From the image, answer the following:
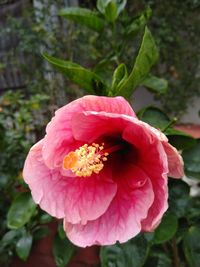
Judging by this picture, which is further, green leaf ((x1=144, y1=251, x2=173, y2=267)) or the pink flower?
green leaf ((x1=144, y1=251, x2=173, y2=267))

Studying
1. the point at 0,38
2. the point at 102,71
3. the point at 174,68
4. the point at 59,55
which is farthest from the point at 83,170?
the point at 174,68

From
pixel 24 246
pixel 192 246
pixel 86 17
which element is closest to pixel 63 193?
pixel 192 246

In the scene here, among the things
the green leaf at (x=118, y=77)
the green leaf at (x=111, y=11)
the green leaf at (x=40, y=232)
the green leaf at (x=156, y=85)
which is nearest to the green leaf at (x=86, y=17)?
the green leaf at (x=111, y=11)

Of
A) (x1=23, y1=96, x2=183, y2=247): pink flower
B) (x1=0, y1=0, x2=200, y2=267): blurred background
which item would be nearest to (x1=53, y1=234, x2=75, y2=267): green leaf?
(x1=0, y1=0, x2=200, y2=267): blurred background

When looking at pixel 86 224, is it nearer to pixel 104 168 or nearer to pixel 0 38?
pixel 104 168

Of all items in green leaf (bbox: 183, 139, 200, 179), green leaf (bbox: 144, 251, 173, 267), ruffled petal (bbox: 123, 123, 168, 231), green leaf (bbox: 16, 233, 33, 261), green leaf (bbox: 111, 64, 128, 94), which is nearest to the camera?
ruffled petal (bbox: 123, 123, 168, 231)

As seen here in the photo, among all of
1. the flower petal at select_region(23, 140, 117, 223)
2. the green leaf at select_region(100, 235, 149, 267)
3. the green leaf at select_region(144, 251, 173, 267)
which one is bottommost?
the green leaf at select_region(144, 251, 173, 267)

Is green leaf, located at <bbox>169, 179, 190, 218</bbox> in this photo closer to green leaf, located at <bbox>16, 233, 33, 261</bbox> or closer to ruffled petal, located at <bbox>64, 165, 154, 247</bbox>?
ruffled petal, located at <bbox>64, 165, 154, 247</bbox>
